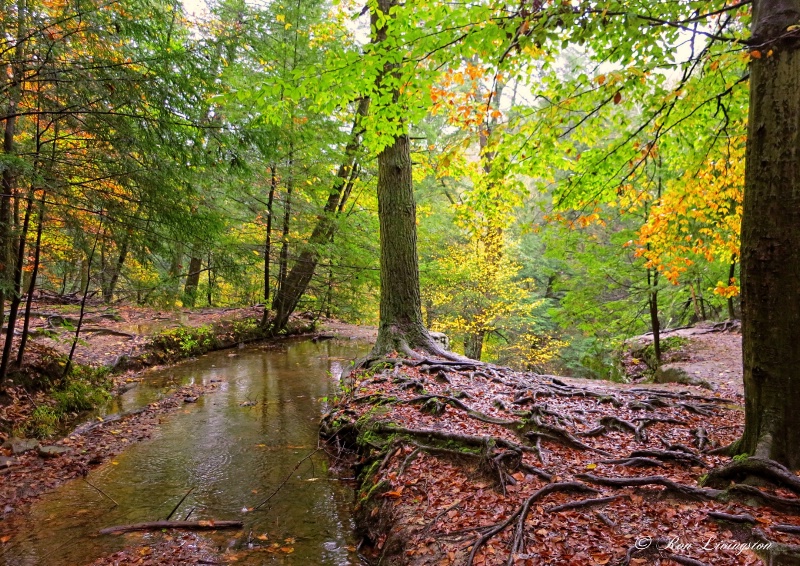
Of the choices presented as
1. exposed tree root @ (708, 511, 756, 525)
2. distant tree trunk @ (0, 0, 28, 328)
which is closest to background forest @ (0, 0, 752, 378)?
distant tree trunk @ (0, 0, 28, 328)

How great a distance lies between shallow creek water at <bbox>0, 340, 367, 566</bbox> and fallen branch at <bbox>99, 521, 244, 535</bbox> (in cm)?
10

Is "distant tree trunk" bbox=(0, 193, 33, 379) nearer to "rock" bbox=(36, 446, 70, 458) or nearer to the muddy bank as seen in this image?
the muddy bank

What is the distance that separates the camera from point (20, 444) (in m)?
5.41

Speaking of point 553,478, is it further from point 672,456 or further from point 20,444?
point 20,444

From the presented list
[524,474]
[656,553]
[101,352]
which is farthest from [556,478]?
[101,352]

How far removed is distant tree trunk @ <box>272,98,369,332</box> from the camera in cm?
1316

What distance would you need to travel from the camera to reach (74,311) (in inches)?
476

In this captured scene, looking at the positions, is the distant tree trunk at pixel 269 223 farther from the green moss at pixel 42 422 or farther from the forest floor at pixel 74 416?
the green moss at pixel 42 422

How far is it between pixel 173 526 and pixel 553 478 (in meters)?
3.61

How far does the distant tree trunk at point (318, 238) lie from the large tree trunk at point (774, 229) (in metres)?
10.5

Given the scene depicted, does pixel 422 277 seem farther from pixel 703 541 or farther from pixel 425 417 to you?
pixel 703 541

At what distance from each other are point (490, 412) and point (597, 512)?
90.8 inches

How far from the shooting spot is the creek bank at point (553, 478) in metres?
2.90

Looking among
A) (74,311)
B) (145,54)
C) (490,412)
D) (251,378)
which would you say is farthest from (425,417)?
(74,311)
